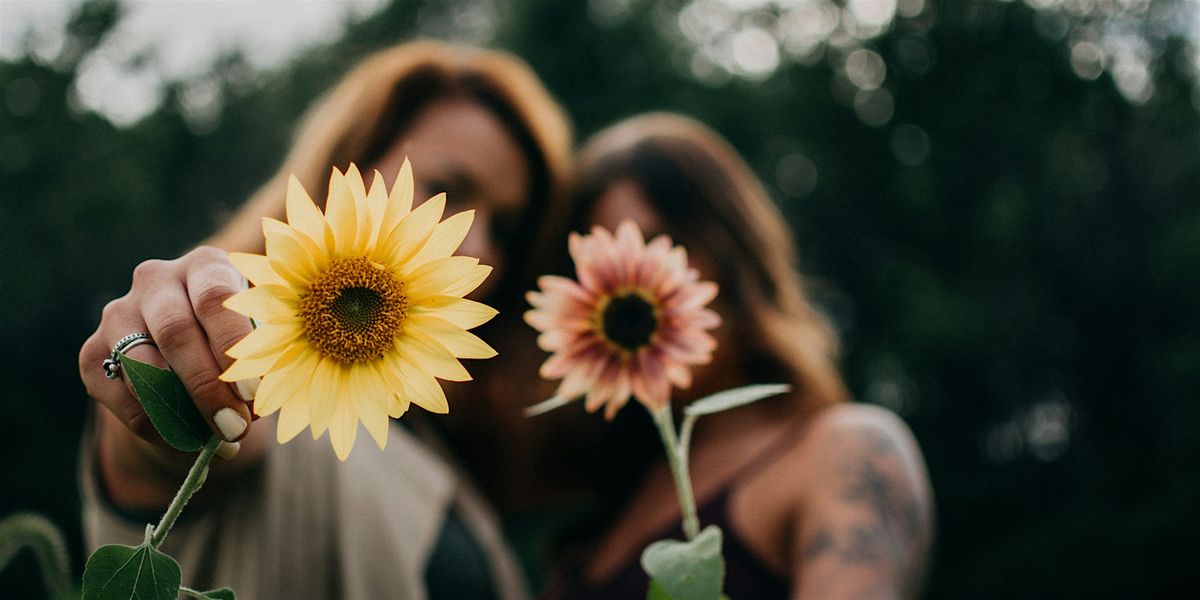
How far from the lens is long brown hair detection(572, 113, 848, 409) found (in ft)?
7.64

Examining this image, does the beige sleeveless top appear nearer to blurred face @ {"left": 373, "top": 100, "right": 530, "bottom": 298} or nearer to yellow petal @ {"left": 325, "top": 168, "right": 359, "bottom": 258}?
blurred face @ {"left": 373, "top": 100, "right": 530, "bottom": 298}

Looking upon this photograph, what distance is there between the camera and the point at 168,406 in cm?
48

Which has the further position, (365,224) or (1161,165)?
(1161,165)

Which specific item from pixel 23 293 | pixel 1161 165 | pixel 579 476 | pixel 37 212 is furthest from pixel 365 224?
pixel 1161 165

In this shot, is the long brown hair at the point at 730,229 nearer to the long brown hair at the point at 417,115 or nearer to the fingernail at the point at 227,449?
the long brown hair at the point at 417,115

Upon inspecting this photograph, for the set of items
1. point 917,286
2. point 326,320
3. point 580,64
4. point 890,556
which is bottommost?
point 890,556

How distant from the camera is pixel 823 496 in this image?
176 centimetres

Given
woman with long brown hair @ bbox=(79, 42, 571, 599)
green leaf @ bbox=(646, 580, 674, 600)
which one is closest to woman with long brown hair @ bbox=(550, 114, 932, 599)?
woman with long brown hair @ bbox=(79, 42, 571, 599)

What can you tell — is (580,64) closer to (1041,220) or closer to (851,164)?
(851,164)

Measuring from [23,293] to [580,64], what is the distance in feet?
25.2

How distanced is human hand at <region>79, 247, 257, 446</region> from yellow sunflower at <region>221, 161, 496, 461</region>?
0.04 meters

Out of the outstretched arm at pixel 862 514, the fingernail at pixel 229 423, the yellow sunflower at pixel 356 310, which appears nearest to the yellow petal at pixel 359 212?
the yellow sunflower at pixel 356 310

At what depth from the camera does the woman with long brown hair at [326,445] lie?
55 centimetres

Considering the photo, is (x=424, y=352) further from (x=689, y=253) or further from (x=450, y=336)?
(x=689, y=253)
